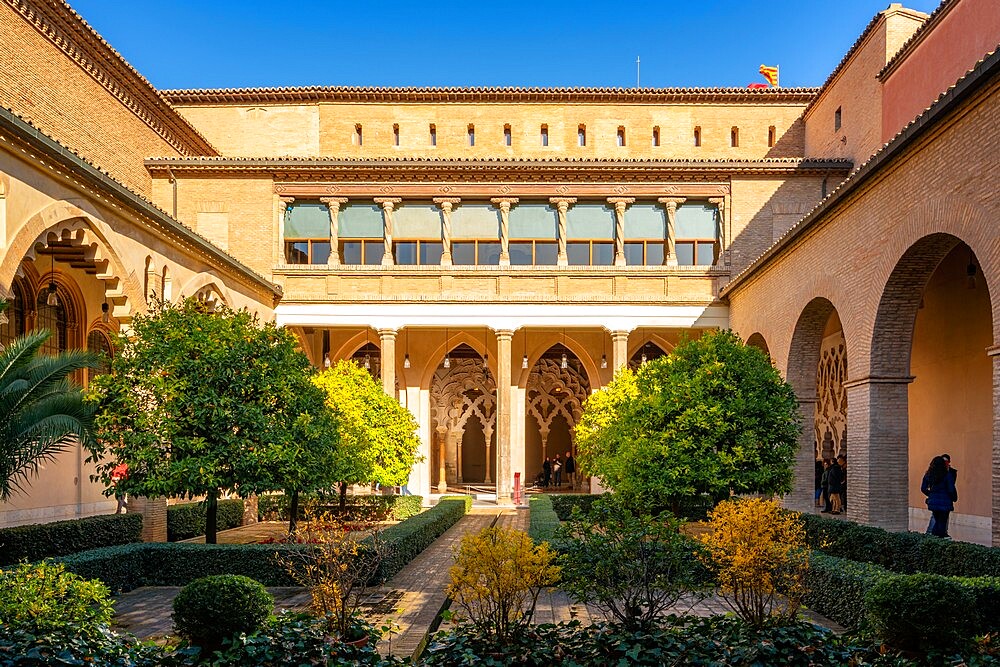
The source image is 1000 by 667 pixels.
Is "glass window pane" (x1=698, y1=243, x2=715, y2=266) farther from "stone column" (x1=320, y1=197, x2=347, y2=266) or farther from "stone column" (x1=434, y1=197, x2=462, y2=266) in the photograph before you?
"stone column" (x1=320, y1=197, x2=347, y2=266)

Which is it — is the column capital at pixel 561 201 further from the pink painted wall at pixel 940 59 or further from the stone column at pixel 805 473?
the stone column at pixel 805 473

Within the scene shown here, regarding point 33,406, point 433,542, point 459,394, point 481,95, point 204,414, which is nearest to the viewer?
point 33,406

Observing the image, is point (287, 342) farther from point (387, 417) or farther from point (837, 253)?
point (837, 253)

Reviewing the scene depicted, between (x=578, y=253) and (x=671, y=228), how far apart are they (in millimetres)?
2791

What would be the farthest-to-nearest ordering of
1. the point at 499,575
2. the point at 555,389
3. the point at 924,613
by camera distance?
the point at 555,389, the point at 499,575, the point at 924,613

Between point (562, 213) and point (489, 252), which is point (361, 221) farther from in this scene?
point (562, 213)

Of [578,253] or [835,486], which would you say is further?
[578,253]

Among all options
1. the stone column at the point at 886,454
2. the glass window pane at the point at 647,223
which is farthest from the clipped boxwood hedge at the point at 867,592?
the glass window pane at the point at 647,223

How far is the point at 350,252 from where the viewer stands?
81.4ft

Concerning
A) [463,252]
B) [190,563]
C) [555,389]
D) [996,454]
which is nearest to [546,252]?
[463,252]

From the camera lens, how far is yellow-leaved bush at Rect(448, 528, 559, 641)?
6242 millimetres

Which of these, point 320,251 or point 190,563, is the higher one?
point 320,251

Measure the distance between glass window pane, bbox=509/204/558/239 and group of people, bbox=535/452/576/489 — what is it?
8.60 m

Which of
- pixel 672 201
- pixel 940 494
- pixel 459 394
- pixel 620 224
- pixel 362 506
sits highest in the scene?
pixel 672 201
